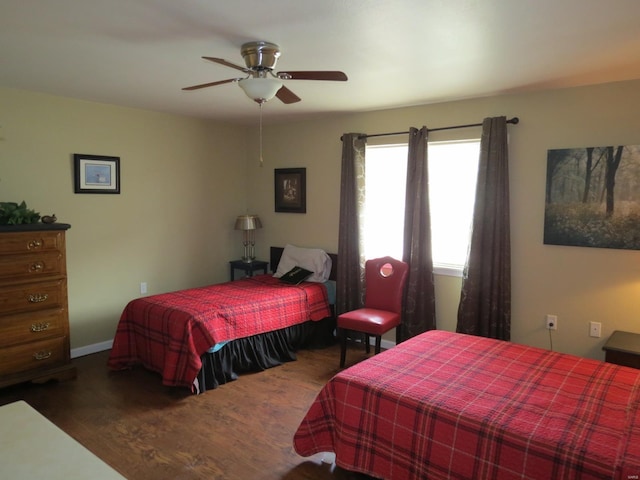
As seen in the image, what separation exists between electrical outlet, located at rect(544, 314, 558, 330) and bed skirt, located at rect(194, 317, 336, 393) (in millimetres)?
2078

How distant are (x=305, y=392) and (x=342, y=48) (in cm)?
253

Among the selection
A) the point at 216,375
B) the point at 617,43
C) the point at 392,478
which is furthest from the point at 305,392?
the point at 617,43

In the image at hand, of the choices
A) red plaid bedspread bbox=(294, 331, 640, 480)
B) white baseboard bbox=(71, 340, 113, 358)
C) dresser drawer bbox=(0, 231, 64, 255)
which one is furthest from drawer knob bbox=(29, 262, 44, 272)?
red plaid bedspread bbox=(294, 331, 640, 480)

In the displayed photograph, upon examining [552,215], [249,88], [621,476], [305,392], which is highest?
[249,88]

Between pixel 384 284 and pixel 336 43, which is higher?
pixel 336 43

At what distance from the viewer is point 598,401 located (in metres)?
2.10

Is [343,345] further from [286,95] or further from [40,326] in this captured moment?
[40,326]

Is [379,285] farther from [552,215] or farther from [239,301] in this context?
[552,215]

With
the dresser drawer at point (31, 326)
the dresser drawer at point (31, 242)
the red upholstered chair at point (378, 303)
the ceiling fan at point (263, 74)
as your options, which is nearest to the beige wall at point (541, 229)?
the red upholstered chair at point (378, 303)

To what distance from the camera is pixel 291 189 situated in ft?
17.3

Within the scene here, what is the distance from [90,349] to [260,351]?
68.9 inches

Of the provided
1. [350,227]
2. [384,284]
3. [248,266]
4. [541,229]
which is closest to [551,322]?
[541,229]

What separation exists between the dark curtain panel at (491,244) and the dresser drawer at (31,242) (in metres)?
3.42

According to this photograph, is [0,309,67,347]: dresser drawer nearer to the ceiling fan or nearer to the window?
the ceiling fan
